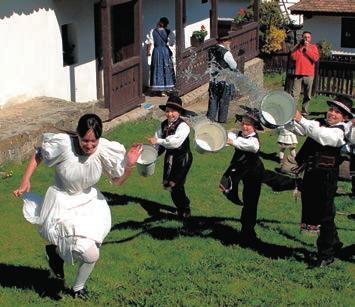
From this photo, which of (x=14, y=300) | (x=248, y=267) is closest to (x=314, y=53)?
(x=248, y=267)

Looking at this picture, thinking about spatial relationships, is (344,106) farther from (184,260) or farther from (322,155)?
(184,260)

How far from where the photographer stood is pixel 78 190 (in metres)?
6.48

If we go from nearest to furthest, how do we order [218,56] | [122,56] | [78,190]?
[78,190] → [218,56] → [122,56]

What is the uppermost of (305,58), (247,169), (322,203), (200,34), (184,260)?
(247,169)

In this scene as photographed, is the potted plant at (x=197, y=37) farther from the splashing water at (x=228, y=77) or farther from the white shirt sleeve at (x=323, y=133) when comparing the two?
the white shirt sleeve at (x=323, y=133)

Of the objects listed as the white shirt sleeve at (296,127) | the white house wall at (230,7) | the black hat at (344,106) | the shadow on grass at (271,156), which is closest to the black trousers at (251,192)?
the white shirt sleeve at (296,127)

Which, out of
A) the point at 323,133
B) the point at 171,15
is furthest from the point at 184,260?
the point at 171,15

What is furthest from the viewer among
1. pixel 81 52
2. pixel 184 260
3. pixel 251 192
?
pixel 81 52

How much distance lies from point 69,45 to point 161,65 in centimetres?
237

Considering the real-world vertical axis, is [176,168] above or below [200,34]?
above

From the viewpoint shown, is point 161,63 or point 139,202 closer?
point 139,202

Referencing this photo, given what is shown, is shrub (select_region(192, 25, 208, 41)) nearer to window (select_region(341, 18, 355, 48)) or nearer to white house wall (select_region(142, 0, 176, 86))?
white house wall (select_region(142, 0, 176, 86))

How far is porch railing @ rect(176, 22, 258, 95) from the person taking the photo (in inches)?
666

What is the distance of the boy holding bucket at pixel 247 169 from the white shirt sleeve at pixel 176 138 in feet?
2.03
